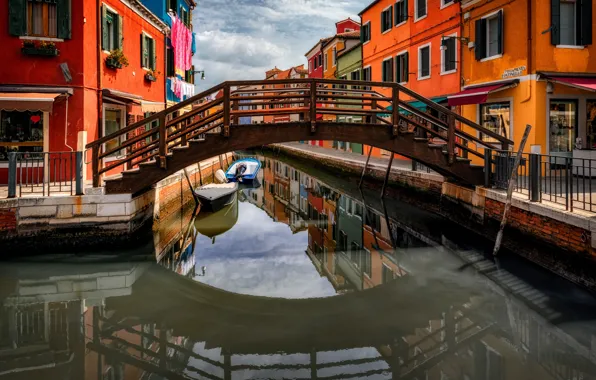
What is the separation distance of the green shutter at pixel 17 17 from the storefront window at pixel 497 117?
44.8ft

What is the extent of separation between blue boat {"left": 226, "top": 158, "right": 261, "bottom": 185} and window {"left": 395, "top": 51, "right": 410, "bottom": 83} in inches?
342

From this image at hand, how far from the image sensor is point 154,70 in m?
18.8

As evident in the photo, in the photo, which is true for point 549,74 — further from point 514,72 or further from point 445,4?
point 445,4

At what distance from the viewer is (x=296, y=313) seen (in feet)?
25.1

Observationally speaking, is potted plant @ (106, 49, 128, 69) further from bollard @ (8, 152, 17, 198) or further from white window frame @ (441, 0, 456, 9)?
white window frame @ (441, 0, 456, 9)

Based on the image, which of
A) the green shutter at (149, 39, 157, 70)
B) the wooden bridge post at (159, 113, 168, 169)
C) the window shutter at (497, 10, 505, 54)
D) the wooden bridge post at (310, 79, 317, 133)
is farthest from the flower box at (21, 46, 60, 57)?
the window shutter at (497, 10, 505, 54)

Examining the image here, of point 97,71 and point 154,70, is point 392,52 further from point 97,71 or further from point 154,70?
point 97,71

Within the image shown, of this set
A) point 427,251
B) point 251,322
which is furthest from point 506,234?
point 251,322

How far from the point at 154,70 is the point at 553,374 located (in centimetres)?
1698

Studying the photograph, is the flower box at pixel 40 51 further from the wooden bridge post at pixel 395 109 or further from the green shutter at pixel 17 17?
the wooden bridge post at pixel 395 109

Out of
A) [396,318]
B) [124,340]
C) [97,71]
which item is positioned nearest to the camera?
[124,340]

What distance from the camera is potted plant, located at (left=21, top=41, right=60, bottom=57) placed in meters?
12.7

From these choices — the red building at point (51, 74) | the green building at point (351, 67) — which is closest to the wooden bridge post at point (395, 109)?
the red building at point (51, 74)

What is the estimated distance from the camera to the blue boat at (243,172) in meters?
23.9
